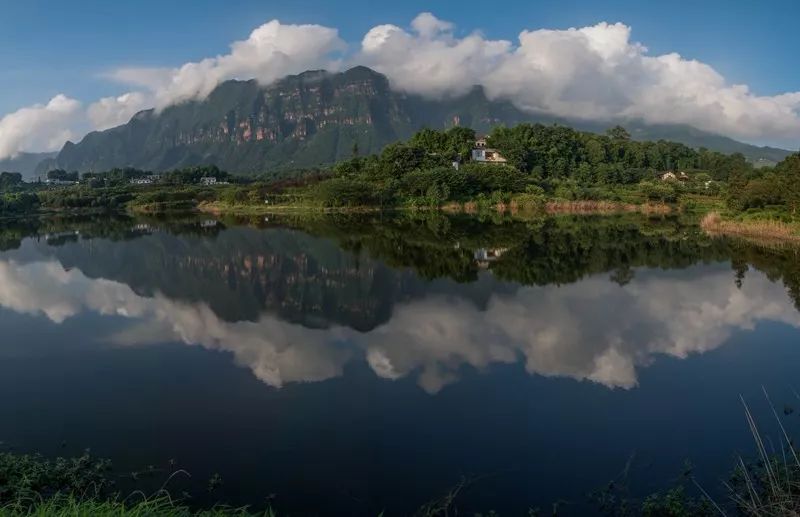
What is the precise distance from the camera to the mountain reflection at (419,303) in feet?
37.0

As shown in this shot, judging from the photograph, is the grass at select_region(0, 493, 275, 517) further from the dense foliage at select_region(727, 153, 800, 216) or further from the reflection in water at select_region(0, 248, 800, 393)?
the dense foliage at select_region(727, 153, 800, 216)

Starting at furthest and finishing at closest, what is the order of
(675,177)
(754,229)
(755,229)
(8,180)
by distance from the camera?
(8,180) < (675,177) < (754,229) < (755,229)

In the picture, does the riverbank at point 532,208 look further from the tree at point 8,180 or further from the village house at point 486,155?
the tree at point 8,180

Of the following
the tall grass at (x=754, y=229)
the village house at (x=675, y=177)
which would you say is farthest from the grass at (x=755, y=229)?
the village house at (x=675, y=177)

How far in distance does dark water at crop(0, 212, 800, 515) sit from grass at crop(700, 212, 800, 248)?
21.7 ft

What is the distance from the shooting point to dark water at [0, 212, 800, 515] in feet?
22.2

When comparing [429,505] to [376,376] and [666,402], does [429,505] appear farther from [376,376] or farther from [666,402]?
[666,402]

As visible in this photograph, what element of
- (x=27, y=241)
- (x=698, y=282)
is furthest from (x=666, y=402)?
(x=27, y=241)

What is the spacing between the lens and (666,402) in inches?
347

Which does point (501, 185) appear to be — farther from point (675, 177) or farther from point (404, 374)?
point (404, 374)

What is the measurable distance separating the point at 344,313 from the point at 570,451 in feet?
28.4

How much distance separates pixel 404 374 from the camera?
10.2 metres

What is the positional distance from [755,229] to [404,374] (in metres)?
28.8

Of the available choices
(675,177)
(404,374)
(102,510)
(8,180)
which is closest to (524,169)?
(675,177)
